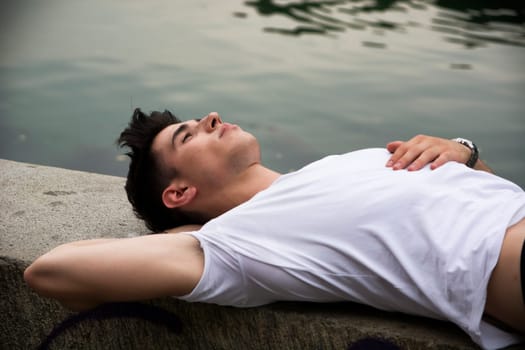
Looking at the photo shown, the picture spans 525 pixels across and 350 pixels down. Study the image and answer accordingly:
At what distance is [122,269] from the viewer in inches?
82.7

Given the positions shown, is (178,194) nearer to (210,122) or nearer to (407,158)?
(210,122)

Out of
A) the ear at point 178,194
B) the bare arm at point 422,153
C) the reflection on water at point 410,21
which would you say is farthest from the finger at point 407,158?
the reflection on water at point 410,21

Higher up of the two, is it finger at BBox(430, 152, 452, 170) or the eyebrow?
finger at BBox(430, 152, 452, 170)

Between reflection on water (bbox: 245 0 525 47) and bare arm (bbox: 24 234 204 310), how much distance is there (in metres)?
8.29

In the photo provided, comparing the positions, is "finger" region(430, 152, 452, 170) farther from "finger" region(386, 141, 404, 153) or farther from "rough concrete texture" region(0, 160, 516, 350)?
"rough concrete texture" region(0, 160, 516, 350)

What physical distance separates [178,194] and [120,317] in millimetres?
503

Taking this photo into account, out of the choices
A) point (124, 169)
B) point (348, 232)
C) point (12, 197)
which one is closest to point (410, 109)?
point (124, 169)

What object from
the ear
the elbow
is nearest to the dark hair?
the ear

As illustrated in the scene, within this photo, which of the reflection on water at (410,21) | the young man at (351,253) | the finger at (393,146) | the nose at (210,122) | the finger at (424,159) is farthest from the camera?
the reflection on water at (410,21)

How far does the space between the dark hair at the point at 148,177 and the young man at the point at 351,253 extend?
1.62 feet

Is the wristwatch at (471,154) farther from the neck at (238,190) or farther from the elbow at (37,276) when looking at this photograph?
the elbow at (37,276)

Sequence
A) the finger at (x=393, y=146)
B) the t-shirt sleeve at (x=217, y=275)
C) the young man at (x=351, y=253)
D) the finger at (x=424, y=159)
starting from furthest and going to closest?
the finger at (x=393, y=146), the finger at (x=424, y=159), the t-shirt sleeve at (x=217, y=275), the young man at (x=351, y=253)

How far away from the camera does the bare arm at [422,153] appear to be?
7.81 ft

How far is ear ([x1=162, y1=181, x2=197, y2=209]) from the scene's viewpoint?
263 centimetres
